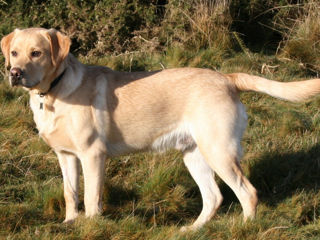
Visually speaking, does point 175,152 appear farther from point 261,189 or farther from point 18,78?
point 18,78

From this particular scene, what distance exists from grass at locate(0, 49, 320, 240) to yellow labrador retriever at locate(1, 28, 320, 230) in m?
0.25

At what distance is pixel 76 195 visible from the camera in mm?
4410

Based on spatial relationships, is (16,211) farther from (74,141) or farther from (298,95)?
(298,95)

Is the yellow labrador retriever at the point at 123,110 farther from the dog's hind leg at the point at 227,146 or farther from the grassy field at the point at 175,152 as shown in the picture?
the grassy field at the point at 175,152

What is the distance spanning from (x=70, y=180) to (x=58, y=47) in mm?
1198

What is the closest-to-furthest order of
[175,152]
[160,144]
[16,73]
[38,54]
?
[16,73] → [38,54] → [160,144] → [175,152]

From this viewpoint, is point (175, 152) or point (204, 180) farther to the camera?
point (175, 152)

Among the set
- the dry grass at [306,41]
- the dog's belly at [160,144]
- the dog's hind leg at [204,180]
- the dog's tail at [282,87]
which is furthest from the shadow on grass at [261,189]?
Answer: the dry grass at [306,41]

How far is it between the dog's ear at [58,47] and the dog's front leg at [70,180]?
2.83 ft

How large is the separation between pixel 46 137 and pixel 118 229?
3.21 feet

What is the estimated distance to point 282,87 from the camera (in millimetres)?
4156

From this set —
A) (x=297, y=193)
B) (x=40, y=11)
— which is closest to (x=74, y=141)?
(x=297, y=193)

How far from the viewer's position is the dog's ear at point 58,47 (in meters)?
3.97

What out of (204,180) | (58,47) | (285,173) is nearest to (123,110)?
(58,47)
